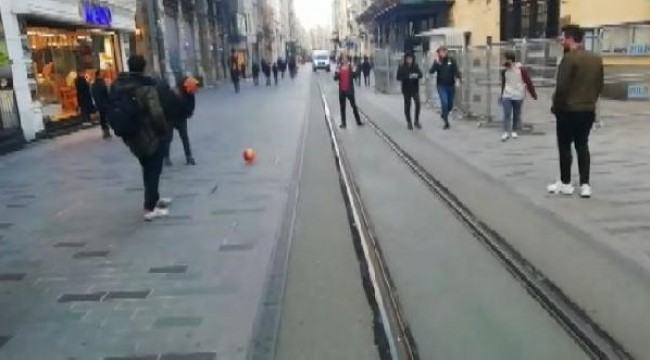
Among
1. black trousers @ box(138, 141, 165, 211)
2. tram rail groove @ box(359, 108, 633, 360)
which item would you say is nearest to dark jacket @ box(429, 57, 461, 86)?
tram rail groove @ box(359, 108, 633, 360)

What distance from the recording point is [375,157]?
1117cm

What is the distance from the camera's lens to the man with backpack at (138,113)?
22.5 ft

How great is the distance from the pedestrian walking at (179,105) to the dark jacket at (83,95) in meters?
8.15

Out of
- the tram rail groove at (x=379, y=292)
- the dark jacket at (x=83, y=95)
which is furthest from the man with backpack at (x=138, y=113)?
the dark jacket at (x=83, y=95)

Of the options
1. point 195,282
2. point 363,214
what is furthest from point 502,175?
point 195,282

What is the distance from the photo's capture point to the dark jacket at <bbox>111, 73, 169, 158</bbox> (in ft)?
22.7

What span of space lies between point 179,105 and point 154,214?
9.45 ft

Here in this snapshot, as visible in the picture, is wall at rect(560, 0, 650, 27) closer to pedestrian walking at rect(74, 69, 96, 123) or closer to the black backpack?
pedestrian walking at rect(74, 69, 96, 123)

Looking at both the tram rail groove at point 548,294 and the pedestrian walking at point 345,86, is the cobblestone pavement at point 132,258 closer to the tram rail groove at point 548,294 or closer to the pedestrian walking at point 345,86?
the tram rail groove at point 548,294

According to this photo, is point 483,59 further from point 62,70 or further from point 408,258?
point 62,70

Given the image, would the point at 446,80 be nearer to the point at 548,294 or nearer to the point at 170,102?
the point at 170,102

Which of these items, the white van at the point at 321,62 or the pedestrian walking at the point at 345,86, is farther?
the white van at the point at 321,62

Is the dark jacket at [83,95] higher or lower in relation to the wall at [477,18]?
lower

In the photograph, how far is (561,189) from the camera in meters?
7.54
